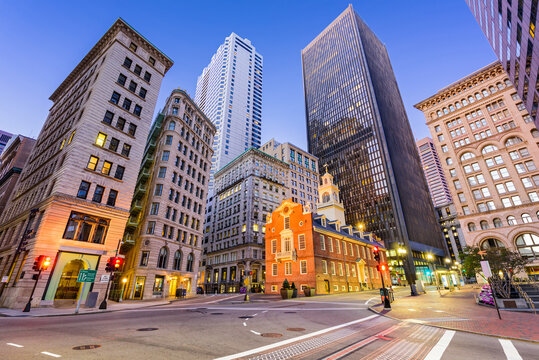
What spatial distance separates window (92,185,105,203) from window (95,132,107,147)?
16.8ft

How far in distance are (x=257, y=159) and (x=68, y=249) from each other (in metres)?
53.5

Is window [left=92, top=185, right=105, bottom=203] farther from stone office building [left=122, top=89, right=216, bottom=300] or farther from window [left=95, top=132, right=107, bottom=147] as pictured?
stone office building [left=122, top=89, right=216, bottom=300]

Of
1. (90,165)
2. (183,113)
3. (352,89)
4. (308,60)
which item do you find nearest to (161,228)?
(90,165)

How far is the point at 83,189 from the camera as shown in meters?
25.7

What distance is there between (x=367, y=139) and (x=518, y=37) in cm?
7880

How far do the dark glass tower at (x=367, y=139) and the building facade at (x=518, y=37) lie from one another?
57425 millimetres

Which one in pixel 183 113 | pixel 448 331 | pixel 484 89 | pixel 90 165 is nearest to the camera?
pixel 448 331

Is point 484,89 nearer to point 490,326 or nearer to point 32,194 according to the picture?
point 490,326

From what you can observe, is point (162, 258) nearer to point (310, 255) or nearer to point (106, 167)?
point (106, 167)

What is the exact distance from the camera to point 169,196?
133 ft

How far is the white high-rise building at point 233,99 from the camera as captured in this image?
110 m

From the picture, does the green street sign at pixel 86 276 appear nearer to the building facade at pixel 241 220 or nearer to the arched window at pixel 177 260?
the arched window at pixel 177 260

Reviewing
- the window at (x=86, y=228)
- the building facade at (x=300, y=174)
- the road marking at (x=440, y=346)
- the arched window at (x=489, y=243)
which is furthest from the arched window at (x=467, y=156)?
the window at (x=86, y=228)

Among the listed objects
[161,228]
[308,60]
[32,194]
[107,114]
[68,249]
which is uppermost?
[308,60]
